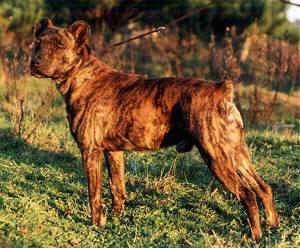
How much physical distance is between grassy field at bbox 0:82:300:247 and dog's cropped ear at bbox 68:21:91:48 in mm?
1641

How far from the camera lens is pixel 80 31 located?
225 inches

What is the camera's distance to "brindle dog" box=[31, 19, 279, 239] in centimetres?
529

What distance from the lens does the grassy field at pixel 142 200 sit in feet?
17.7

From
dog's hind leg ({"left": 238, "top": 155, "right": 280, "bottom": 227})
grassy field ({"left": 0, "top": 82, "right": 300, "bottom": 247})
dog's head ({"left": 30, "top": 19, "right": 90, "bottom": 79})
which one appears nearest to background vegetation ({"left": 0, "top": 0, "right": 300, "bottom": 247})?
grassy field ({"left": 0, "top": 82, "right": 300, "bottom": 247})

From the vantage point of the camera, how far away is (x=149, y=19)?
1817 cm

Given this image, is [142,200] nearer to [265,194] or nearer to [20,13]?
[265,194]

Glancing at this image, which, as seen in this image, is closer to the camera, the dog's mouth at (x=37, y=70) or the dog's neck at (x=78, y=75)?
the dog's mouth at (x=37, y=70)

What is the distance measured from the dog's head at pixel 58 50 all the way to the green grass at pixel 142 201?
133cm

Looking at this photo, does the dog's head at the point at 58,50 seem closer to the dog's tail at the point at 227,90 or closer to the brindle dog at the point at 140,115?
the brindle dog at the point at 140,115

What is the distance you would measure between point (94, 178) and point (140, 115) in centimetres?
73

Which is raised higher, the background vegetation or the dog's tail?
the dog's tail

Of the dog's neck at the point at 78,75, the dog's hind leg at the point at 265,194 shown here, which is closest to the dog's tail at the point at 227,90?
the dog's hind leg at the point at 265,194

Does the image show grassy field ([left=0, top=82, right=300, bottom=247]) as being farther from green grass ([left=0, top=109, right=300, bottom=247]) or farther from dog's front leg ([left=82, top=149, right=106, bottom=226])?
dog's front leg ([left=82, top=149, right=106, bottom=226])

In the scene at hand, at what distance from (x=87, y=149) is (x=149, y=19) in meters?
12.9
